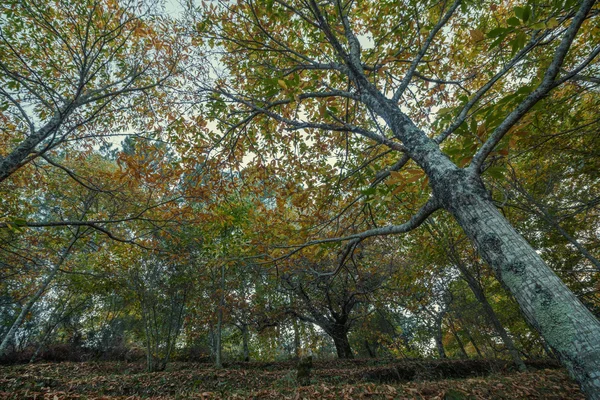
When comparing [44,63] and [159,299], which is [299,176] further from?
[159,299]

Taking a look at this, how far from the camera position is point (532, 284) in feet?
3.34

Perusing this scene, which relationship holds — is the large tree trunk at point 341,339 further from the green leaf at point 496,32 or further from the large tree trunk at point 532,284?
the green leaf at point 496,32

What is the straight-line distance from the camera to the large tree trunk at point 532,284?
0.86 meters

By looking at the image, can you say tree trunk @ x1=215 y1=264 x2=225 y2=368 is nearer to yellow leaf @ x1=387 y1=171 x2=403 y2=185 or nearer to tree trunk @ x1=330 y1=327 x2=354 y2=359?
tree trunk @ x1=330 y1=327 x2=354 y2=359

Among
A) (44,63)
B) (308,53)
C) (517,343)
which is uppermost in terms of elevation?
(44,63)

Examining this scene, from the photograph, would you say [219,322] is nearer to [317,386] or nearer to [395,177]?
[317,386]

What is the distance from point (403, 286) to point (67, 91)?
1069 cm

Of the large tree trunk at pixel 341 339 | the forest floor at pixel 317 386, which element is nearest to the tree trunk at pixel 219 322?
the forest floor at pixel 317 386

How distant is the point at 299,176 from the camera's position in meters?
3.52

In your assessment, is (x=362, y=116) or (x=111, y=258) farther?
(x=111, y=258)

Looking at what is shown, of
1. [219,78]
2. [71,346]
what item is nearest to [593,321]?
[219,78]

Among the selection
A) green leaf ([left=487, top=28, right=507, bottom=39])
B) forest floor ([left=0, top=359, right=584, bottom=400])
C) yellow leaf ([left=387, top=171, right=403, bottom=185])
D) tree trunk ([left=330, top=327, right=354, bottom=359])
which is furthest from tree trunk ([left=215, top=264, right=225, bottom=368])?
green leaf ([left=487, top=28, right=507, bottom=39])

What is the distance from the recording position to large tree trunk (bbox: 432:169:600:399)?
2.83ft

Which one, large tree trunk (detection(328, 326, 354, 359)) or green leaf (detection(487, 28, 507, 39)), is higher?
large tree trunk (detection(328, 326, 354, 359))
